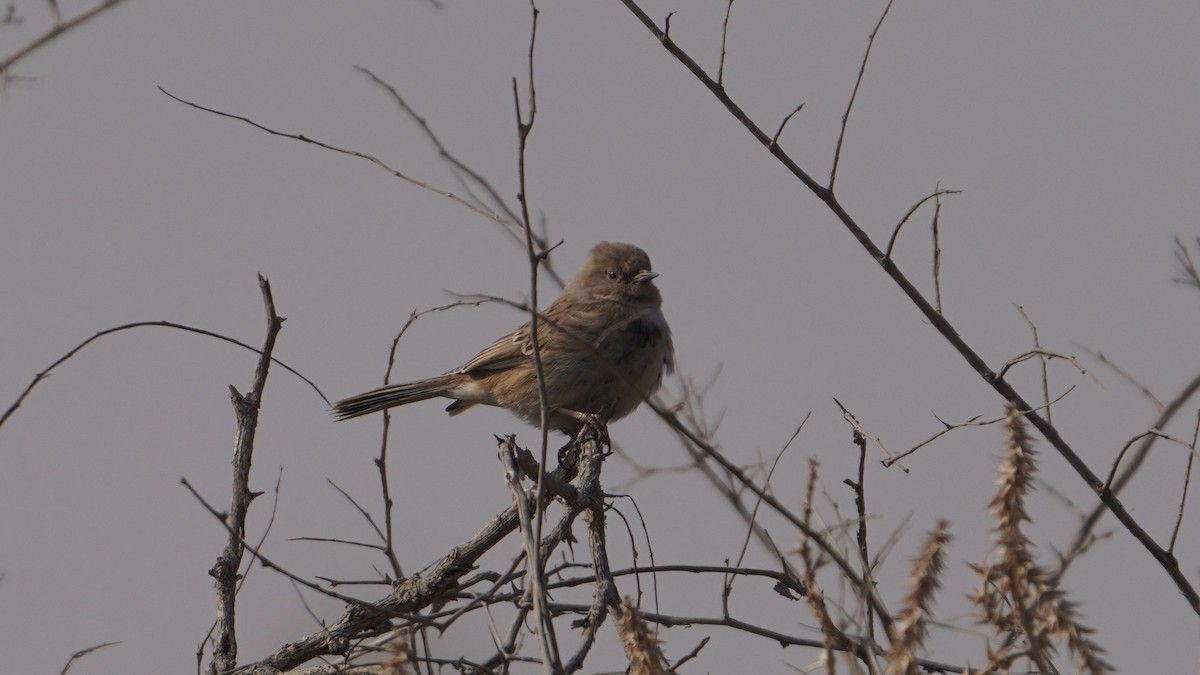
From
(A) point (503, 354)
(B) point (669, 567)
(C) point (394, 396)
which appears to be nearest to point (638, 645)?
(B) point (669, 567)

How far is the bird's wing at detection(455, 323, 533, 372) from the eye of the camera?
342 inches

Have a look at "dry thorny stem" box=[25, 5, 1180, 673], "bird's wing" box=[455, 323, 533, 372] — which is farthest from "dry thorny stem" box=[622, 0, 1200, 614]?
"bird's wing" box=[455, 323, 533, 372]

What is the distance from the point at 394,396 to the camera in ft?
29.8

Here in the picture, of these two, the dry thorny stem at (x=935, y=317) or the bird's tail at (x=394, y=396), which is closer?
the dry thorny stem at (x=935, y=317)

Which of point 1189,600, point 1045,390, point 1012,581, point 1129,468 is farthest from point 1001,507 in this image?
point 1045,390

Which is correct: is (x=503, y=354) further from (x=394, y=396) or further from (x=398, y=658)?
(x=398, y=658)

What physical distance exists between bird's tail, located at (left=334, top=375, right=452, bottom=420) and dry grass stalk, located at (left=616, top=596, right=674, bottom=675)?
19.9 feet

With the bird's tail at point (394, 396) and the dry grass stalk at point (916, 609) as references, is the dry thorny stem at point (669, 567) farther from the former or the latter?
the bird's tail at point (394, 396)

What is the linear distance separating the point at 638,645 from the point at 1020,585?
87 cm

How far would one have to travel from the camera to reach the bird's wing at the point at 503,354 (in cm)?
868

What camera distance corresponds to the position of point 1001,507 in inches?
105

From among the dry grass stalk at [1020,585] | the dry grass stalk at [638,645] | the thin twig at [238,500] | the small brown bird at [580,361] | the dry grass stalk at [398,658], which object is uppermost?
the small brown bird at [580,361]

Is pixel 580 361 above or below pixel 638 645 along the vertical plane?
above

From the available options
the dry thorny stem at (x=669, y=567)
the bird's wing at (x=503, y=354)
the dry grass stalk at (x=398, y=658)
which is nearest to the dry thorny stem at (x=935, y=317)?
the dry thorny stem at (x=669, y=567)
